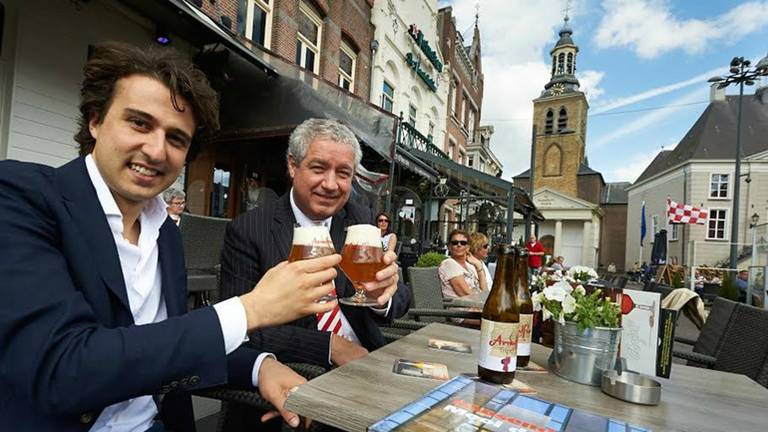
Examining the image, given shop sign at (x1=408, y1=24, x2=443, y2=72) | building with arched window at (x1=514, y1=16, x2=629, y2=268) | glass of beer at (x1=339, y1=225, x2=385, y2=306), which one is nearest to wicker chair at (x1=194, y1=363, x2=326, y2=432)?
glass of beer at (x1=339, y1=225, x2=385, y2=306)

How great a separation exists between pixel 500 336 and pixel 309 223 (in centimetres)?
101

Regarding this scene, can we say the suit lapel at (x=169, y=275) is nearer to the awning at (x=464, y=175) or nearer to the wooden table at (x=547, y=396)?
the wooden table at (x=547, y=396)

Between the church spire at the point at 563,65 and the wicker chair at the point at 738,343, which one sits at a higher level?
the church spire at the point at 563,65

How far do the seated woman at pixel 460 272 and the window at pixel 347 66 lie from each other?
6.57 meters

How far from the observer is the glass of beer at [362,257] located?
120 cm

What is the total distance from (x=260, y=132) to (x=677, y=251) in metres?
32.8

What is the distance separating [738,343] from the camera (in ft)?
7.03

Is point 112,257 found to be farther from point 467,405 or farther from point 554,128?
point 554,128

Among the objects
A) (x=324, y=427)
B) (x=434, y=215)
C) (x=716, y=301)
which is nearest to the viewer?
(x=324, y=427)

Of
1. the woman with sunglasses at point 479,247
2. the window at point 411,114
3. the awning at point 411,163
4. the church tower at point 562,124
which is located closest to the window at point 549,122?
the church tower at point 562,124

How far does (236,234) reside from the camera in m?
1.62

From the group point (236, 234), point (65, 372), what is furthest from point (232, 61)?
point (65, 372)

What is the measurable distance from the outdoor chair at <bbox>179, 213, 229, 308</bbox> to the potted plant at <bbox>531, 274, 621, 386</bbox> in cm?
248

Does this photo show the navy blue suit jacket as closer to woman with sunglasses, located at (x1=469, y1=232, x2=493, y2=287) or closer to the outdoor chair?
the outdoor chair
